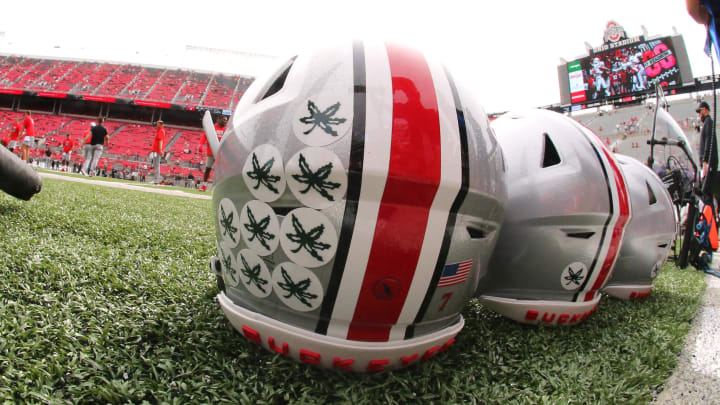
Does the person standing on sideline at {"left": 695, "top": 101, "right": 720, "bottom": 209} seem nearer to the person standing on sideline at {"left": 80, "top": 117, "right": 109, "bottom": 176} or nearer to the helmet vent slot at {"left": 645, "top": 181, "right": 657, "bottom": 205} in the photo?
the helmet vent slot at {"left": 645, "top": 181, "right": 657, "bottom": 205}

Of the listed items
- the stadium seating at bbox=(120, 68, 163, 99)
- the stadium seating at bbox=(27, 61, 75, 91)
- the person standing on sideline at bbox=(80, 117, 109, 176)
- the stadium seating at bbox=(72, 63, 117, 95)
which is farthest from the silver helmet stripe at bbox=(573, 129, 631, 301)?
the stadium seating at bbox=(27, 61, 75, 91)

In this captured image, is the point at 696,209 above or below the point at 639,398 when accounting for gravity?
above

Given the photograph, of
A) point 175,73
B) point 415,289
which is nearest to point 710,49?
point 415,289

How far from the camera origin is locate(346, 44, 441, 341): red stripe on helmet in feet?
2.94

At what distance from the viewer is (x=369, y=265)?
35.9 inches

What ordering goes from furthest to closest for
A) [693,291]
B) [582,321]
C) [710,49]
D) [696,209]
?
[696,209], [693,291], [582,321], [710,49]

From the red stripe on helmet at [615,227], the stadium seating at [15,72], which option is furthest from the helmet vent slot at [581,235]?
the stadium seating at [15,72]

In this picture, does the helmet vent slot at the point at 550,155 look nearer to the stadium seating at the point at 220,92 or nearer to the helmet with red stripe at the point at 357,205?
the helmet with red stripe at the point at 357,205

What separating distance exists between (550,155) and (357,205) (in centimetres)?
110

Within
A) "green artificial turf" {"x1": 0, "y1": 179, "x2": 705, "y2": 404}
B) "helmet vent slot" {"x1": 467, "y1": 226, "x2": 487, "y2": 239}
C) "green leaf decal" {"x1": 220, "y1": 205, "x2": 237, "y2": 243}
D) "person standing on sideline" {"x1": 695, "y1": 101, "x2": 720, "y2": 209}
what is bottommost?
"green artificial turf" {"x1": 0, "y1": 179, "x2": 705, "y2": 404}

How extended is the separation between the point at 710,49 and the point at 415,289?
65.9 inches

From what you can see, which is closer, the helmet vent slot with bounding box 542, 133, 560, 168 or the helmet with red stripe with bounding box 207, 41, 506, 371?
the helmet with red stripe with bounding box 207, 41, 506, 371

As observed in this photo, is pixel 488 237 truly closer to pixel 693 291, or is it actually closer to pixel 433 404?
pixel 433 404

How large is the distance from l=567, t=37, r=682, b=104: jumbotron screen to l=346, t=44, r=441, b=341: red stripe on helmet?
2506cm
